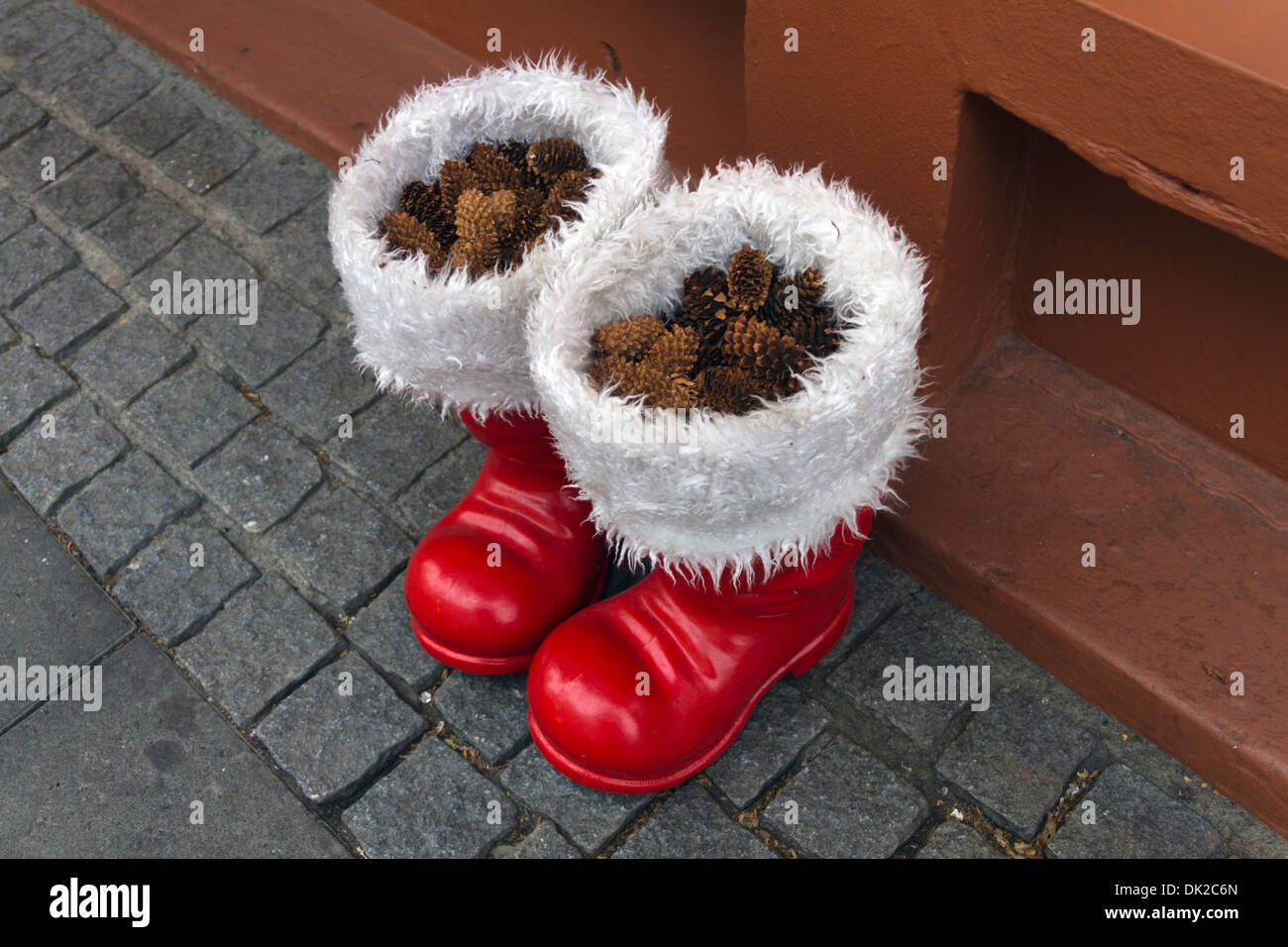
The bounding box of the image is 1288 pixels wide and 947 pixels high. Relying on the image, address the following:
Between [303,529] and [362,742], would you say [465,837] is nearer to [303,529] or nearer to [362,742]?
[362,742]

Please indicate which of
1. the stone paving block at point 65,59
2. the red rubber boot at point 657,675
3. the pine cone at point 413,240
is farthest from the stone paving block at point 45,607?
the stone paving block at point 65,59

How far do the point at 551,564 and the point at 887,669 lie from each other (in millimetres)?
797

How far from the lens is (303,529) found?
9.24ft

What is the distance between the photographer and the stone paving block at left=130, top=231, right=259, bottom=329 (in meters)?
3.34

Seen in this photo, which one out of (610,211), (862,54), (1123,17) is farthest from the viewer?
(862,54)

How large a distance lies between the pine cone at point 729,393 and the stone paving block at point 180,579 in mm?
1454

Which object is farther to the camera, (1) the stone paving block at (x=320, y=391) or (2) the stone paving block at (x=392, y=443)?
(1) the stone paving block at (x=320, y=391)

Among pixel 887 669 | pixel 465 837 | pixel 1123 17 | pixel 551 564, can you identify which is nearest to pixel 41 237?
pixel 551 564

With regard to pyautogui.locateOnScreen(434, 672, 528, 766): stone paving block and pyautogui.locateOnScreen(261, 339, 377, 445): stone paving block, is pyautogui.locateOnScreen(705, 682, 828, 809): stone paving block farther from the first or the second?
pyautogui.locateOnScreen(261, 339, 377, 445): stone paving block

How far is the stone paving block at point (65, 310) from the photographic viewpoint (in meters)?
3.29

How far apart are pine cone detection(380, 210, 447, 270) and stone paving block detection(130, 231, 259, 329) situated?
1455mm

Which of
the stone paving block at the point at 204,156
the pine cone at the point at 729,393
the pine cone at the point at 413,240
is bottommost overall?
the stone paving block at the point at 204,156

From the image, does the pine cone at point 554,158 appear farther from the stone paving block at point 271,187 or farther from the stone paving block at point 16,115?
the stone paving block at point 16,115

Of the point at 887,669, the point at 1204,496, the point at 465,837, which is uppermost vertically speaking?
the point at 1204,496
